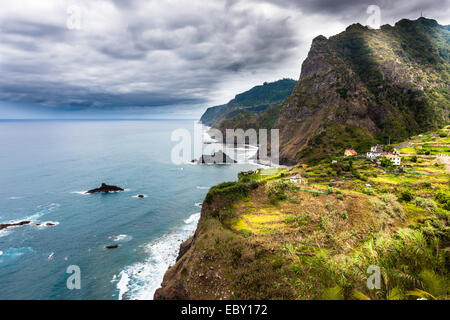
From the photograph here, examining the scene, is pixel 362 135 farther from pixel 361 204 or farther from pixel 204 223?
pixel 204 223

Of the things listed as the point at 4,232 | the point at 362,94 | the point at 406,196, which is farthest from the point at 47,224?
the point at 362,94

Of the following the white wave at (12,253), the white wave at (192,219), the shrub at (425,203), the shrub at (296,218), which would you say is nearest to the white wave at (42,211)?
the white wave at (12,253)

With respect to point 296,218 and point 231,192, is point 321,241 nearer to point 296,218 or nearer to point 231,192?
point 296,218

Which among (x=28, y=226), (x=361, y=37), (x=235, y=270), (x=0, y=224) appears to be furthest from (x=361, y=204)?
(x=361, y=37)

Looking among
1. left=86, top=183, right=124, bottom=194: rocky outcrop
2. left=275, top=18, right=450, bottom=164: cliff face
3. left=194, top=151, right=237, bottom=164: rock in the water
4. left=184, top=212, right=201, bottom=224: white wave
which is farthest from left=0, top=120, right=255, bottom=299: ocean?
left=275, top=18, right=450, bottom=164: cliff face

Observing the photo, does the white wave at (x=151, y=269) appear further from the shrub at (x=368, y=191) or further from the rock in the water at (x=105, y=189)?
the shrub at (x=368, y=191)
